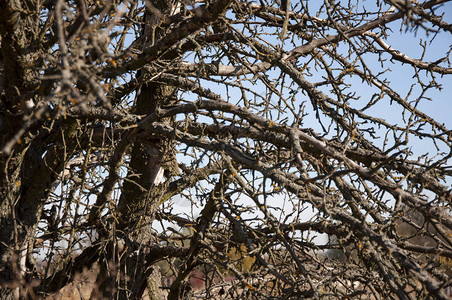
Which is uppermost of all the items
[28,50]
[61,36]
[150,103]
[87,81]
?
[150,103]

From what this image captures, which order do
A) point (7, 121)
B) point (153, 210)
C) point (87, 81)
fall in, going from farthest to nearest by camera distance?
point (153, 210) → point (7, 121) → point (87, 81)

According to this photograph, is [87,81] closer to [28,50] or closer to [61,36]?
[61,36]

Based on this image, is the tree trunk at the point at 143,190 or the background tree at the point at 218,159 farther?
the tree trunk at the point at 143,190

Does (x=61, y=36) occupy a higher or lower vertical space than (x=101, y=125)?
lower

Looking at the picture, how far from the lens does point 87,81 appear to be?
168 cm

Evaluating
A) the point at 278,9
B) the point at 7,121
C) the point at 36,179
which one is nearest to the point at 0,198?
the point at 36,179

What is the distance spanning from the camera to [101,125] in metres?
5.02

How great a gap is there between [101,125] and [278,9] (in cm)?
250

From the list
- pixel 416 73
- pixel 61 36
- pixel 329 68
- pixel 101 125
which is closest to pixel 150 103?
pixel 101 125

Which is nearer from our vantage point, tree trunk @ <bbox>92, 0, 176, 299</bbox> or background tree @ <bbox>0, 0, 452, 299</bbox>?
background tree @ <bbox>0, 0, 452, 299</bbox>

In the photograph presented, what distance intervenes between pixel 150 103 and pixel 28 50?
1.84 m

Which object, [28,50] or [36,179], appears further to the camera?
[36,179]

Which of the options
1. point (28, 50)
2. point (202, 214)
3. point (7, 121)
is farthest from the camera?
point (202, 214)

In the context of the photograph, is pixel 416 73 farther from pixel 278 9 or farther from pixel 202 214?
pixel 202 214
